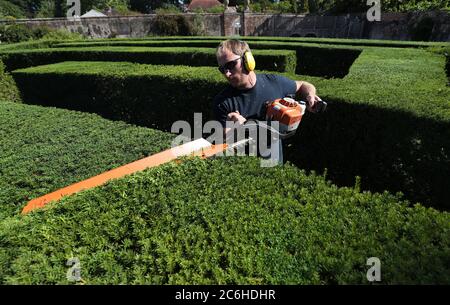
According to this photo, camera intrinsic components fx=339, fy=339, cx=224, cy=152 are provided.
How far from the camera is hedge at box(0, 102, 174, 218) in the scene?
3783 millimetres

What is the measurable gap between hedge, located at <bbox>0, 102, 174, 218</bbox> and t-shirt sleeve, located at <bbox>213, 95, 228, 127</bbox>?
100cm

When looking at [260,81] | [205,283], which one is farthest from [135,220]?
[260,81]

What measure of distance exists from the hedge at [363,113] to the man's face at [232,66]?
76.2 inches

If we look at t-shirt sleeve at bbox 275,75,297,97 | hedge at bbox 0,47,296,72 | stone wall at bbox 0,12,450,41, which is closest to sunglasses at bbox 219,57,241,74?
t-shirt sleeve at bbox 275,75,297,97

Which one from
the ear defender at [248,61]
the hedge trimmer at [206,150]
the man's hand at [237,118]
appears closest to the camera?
the hedge trimmer at [206,150]

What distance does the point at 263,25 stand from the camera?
3653cm

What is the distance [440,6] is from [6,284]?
104 ft

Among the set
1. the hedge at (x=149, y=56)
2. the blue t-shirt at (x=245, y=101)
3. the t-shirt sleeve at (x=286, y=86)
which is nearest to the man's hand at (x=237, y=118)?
the blue t-shirt at (x=245, y=101)

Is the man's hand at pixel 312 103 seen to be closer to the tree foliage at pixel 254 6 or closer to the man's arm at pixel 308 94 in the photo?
the man's arm at pixel 308 94

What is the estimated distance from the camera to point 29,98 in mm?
10570

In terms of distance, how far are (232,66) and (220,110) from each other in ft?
1.50

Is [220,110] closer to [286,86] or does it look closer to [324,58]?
[286,86]

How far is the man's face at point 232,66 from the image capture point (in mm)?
3262
